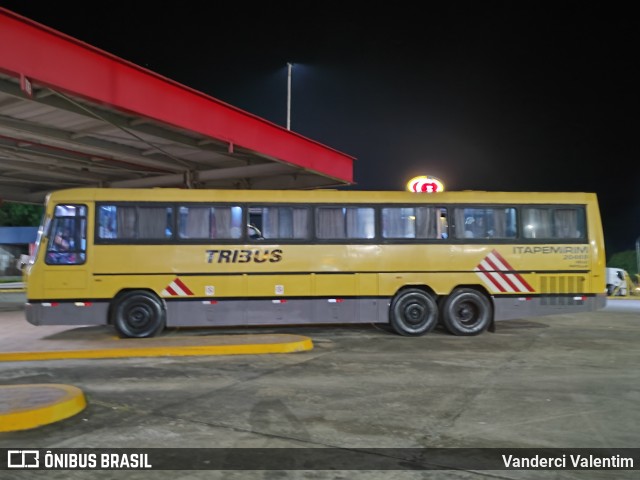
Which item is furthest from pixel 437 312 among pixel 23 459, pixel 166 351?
pixel 23 459

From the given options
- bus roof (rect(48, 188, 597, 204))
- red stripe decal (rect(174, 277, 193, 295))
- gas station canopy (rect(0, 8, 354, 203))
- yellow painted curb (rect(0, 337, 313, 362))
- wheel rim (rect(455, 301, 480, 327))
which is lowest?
yellow painted curb (rect(0, 337, 313, 362))

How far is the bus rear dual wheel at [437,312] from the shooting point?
441 inches

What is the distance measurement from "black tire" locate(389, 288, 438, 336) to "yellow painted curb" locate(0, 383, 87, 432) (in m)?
6.93

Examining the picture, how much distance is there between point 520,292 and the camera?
11312mm

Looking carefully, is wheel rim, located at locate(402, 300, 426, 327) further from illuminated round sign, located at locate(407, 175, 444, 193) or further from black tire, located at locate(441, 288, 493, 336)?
illuminated round sign, located at locate(407, 175, 444, 193)

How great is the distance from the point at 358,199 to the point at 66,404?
7.37m

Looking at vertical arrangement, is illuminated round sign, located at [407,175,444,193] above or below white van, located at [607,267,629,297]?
above

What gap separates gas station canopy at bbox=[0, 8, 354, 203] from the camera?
8.89 meters

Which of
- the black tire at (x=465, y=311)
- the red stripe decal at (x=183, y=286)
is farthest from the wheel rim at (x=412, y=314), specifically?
the red stripe decal at (x=183, y=286)

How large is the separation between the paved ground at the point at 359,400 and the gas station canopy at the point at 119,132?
504cm

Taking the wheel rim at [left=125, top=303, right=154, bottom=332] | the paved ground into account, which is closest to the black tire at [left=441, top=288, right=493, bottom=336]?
the paved ground

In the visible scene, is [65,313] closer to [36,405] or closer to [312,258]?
[312,258]

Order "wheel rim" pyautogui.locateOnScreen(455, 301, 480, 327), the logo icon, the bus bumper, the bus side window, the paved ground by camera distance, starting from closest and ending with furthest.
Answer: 1. the logo icon
2. the paved ground
3. the bus bumper
4. the bus side window
5. "wheel rim" pyautogui.locateOnScreen(455, 301, 480, 327)

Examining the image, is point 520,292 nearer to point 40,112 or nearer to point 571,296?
point 571,296
